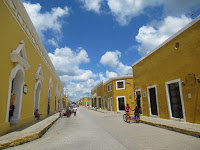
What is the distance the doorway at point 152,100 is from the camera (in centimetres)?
1292

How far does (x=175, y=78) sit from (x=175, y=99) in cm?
157

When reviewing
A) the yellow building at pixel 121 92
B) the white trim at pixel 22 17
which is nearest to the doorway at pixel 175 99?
the white trim at pixel 22 17

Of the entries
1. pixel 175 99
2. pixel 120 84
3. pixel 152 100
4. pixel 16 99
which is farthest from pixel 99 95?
pixel 16 99

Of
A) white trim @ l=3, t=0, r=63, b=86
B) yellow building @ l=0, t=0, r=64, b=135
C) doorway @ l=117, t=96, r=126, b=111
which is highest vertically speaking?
white trim @ l=3, t=0, r=63, b=86

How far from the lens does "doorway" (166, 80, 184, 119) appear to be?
393 inches

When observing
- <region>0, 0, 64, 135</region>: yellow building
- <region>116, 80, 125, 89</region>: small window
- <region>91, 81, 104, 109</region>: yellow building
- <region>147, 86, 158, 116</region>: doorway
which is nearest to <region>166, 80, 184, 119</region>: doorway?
<region>147, 86, 158, 116</region>: doorway

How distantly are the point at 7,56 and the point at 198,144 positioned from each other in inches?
336

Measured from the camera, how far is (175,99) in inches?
415

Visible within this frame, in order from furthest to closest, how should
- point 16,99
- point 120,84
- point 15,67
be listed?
point 120,84 < point 16,99 < point 15,67

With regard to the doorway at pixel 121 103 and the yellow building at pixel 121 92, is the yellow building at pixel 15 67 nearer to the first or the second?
the yellow building at pixel 121 92

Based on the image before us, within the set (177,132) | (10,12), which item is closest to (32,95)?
(10,12)

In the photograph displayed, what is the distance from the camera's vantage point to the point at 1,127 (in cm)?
617

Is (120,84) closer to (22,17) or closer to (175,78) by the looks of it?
(175,78)

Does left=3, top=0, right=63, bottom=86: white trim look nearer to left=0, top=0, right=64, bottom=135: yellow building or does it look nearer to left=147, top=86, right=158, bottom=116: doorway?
left=0, top=0, right=64, bottom=135: yellow building
